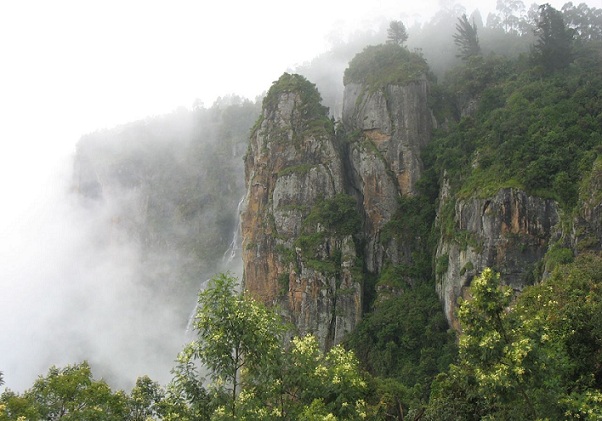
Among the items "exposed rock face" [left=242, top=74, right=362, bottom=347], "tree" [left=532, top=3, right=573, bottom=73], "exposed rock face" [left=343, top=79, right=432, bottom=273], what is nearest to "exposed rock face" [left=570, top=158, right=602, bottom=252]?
"exposed rock face" [left=343, top=79, right=432, bottom=273]

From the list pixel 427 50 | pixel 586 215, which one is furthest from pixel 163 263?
pixel 586 215

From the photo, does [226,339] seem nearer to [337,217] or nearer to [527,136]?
[527,136]

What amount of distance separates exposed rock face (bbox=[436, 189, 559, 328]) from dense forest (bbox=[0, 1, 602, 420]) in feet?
2.11

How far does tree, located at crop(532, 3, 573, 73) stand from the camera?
153ft

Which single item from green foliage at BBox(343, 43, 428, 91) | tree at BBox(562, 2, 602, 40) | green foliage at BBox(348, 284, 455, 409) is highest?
tree at BBox(562, 2, 602, 40)

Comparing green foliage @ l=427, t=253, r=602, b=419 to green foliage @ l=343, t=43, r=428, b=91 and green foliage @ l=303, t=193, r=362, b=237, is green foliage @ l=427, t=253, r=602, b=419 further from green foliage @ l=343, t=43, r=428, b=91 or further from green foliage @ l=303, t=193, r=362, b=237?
green foliage @ l=343, t=43, r=428, b=91

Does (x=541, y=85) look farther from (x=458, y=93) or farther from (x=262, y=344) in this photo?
(x=262, y=344)

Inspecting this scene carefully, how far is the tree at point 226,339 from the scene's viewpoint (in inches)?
443

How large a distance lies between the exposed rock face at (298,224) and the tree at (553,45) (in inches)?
832

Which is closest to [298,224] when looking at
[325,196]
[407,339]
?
[325,196]

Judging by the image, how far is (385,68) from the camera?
2197 inches

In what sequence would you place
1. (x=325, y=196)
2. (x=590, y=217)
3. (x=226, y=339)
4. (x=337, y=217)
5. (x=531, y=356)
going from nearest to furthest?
(x=531, y=356)
(x=226, y=339)
(x=590, y=217)
(x=337, y=217)
(x=325, y=196)

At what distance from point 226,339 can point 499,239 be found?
28.1 m

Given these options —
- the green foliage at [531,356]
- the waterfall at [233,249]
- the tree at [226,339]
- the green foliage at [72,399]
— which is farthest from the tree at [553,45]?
the green foliage at [72,399]
